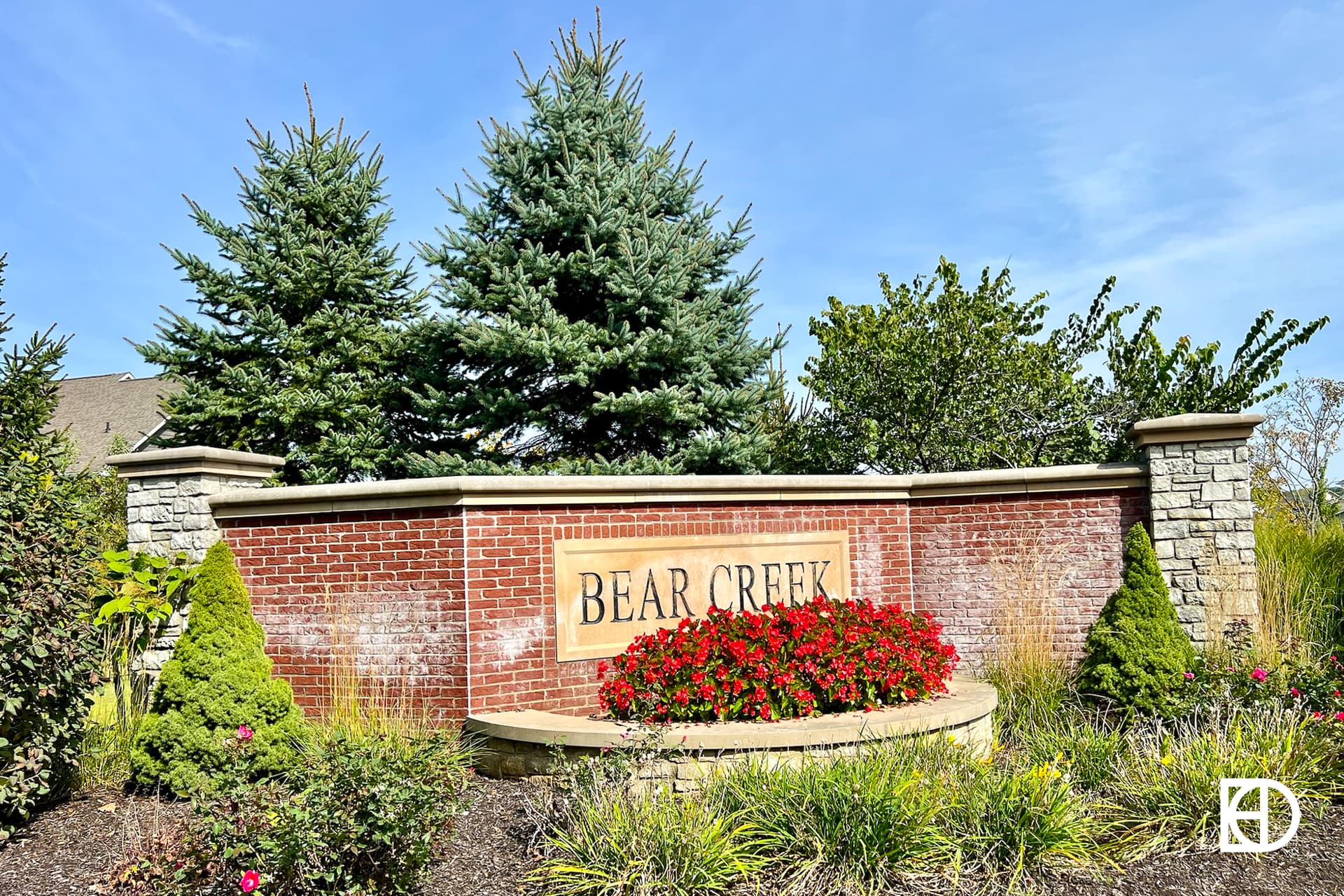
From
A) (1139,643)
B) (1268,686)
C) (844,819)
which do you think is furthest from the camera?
(1139,643)

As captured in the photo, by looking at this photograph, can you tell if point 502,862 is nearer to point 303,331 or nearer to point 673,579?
point 673,579

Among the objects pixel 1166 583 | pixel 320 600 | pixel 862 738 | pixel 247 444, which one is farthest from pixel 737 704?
pixel 247 444

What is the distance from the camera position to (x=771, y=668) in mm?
6711

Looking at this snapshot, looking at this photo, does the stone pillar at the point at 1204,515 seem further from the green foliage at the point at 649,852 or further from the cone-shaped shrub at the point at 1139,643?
the green foliage at the point at 649,852

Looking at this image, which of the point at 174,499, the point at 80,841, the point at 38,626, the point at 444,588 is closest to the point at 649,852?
the point at 444,588

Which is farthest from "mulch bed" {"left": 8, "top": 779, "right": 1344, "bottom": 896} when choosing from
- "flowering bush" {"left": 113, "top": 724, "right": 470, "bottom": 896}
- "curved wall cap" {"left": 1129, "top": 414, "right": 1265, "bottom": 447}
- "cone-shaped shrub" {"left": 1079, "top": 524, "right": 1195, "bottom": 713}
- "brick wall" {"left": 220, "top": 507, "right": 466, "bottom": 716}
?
"curved wall cap" {"left": 1129, "top": 414, "right": 1265, "bottom": 447}

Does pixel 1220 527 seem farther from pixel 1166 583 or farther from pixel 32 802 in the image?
pixel 32 802

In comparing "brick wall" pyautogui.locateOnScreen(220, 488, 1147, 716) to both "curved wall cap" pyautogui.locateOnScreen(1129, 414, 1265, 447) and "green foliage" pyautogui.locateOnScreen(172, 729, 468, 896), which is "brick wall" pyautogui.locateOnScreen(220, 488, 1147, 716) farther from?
"green foliage" pyautogui.locateOnScreen(172, 729, 468, 896)

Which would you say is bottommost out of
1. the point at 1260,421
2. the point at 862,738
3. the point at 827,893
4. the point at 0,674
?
the point at 827,893

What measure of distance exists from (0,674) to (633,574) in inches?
170

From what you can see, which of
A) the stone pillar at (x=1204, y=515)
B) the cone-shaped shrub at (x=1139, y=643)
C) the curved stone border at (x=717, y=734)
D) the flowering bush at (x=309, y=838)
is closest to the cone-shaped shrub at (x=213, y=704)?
the curved stone border at (x=717, y=734)

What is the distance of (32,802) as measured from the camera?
6.61 m

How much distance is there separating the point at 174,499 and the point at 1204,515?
28.5ft

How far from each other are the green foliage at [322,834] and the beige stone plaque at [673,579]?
275cm
